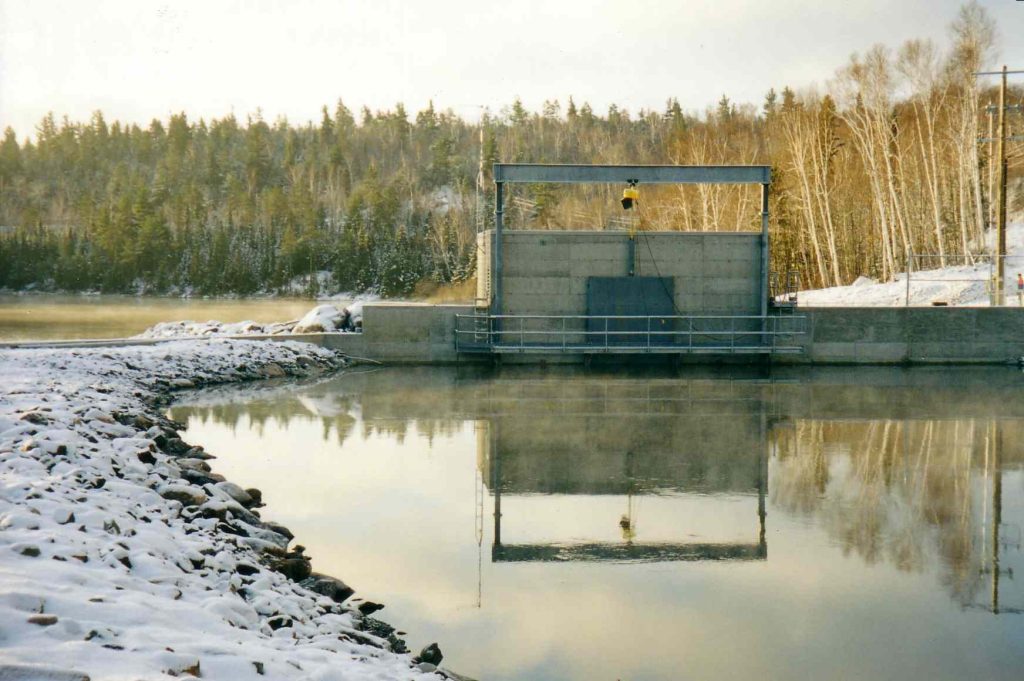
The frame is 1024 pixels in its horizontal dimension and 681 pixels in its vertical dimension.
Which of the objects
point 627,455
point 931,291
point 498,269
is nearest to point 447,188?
point 931,291

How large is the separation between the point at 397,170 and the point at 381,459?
147850 mm

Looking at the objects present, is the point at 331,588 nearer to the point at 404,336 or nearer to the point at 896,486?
the point at 896,486

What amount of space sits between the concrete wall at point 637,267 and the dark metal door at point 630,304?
0.19 meters

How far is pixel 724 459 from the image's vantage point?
12.6 metres

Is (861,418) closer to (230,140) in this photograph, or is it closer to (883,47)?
(883,47)

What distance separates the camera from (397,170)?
157 metres

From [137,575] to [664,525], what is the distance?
499cm

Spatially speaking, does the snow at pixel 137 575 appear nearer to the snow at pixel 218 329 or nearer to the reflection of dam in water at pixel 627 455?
the reflection of dam in water at pixel 627 455

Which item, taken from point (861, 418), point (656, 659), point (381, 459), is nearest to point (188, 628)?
point (656, 659)

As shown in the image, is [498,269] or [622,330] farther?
[622,330]

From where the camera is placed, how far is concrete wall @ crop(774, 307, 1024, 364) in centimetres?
2611

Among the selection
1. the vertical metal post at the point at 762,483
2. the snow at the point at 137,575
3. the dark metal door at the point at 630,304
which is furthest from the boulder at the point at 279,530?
the dark metal door at the point at 630,304

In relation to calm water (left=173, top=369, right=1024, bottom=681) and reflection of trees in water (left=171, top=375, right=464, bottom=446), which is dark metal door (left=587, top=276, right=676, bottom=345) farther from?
calm water (left=173, top=369, right=1024, bottom=681)

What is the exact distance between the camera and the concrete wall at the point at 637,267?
2544 centimetres
